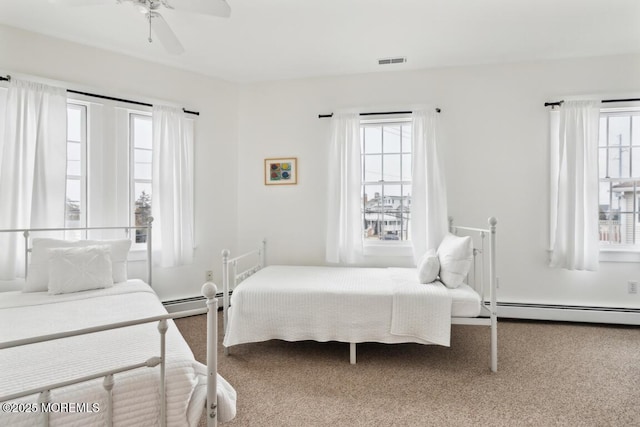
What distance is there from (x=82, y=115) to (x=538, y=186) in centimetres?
434

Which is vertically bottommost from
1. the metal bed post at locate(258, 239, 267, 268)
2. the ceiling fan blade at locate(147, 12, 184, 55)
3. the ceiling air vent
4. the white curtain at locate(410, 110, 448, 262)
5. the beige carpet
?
the beige carpet

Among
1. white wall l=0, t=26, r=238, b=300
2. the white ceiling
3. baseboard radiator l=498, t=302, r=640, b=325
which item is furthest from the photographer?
baseboard radiator l=498, t=302, r=640, b=325

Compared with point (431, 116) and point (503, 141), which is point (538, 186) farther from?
point (431, 116)

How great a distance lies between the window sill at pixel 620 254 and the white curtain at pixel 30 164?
4.85 meters

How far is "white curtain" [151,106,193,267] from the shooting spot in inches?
121

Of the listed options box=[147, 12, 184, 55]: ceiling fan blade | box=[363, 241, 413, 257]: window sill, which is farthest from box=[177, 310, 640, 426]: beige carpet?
box=[147, 12, 184, 55]: ceiling fan blade

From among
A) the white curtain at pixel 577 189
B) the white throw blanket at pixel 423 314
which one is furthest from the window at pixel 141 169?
the white curtain at pixel 577 189

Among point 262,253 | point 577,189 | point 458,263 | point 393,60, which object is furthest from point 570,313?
point 262,253

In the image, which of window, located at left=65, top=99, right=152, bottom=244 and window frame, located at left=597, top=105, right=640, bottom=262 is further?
window frame, located at left=597, top=105, right=640, bottom=262

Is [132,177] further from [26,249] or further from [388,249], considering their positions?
[388,249]

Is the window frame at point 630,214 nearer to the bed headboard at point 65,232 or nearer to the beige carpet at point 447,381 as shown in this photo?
the beige carpet at point 447,381

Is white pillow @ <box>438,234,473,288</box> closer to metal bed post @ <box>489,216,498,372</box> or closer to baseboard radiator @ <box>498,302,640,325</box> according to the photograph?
metal bed post @ <box>489,216,498,372</box>

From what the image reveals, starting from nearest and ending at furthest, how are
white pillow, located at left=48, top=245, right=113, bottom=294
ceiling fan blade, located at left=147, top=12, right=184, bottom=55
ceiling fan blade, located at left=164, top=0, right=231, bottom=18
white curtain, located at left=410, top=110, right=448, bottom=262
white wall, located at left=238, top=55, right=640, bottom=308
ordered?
1. ceiling fan blade, located at left=164, top=0, right=231, bottom=18
2. ceiling fan blade, located at left=147, top=12, right=184, bottom=55
3. white pillow, located at left=48, top=245, right=113, bottom=294
4. white wall, located at left=238, top=55, right=640, bottom=308
5. white curtain, located at left=410, top=110, right=448, bottom=262

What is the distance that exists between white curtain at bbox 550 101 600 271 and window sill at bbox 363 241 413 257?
1344 mm
